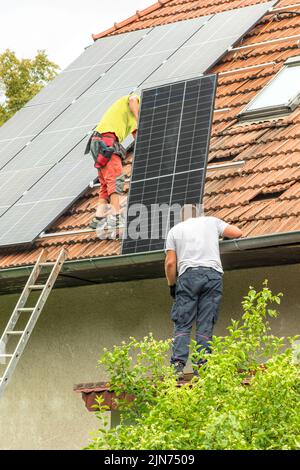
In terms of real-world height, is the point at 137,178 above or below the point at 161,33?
below

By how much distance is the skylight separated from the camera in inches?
526

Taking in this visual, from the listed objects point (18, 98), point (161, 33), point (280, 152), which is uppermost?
point (18, 98)

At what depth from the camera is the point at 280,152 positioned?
12555 mm

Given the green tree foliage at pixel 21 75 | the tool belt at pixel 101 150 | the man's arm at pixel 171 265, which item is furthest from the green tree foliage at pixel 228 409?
the green tree foliage at pixel 21 75

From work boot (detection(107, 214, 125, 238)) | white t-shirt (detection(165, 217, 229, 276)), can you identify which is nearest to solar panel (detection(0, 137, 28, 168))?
work boot (detection(107, 214, 125, 238))

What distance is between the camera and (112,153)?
13078 mm

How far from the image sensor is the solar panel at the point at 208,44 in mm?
15148

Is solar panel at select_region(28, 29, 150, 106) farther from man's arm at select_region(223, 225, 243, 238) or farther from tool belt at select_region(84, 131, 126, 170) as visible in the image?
man's arm at select_region(223, 225, 243, 238)

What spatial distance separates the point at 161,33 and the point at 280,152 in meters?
4.93

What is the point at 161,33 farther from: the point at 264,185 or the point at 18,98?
the point at 18,98

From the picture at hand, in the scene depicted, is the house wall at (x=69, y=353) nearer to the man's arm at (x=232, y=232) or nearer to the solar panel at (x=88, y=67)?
the man's arm at (x=232, y=232)

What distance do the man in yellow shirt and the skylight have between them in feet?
3.73

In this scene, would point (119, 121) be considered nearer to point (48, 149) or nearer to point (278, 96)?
point (278, 96)
